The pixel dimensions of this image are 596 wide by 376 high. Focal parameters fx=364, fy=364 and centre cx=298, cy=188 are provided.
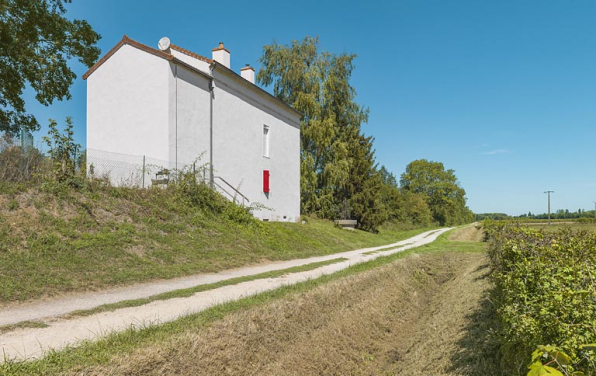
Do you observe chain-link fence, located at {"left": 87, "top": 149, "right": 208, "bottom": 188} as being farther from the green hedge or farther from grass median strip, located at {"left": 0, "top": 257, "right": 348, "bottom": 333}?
the green hedge

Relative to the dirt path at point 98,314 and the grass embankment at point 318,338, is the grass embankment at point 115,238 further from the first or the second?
the grass embankment at point 318,338

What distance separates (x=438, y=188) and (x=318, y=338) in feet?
246

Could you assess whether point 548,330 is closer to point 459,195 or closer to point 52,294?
point 52,294

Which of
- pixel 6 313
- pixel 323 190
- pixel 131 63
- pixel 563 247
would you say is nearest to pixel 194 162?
pixel 131 63

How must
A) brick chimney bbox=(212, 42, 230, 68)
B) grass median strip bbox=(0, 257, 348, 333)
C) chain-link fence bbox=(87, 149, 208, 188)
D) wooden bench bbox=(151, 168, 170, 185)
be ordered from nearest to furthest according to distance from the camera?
1. grass median strip bbox=(0, 257, 348, 333)
2. chain-link fence bbox=(87, 149, 208, 188)
3. wooden bench bbox=(151, 168, 170, 185)
4. brick chimney bbox=(212, 42, 230, 68)

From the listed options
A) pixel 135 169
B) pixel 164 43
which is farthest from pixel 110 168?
pixel 164 43

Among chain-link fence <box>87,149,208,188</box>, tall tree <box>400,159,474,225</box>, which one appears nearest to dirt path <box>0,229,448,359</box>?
chain-link fence <box>87,149,208,188</box>

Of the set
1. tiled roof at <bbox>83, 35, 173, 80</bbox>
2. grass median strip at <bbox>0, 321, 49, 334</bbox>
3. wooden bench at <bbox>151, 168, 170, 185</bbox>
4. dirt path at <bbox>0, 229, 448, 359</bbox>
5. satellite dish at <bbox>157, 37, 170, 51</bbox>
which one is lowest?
Answer: dirt path at <bbox>0, 229, 448, 359</bbox>

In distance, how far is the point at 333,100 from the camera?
106 ft

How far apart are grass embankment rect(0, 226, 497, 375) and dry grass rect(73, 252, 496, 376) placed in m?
0.01

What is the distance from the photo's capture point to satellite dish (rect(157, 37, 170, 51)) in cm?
1656

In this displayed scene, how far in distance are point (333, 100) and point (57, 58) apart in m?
21.1

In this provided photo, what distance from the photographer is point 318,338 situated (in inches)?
240

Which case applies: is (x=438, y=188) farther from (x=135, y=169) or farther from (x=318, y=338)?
(x=318, y=338)
